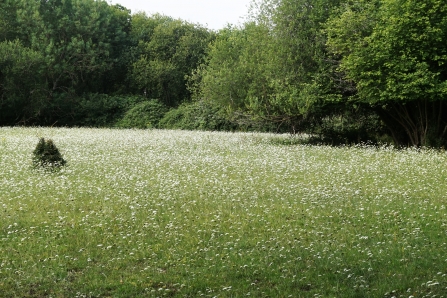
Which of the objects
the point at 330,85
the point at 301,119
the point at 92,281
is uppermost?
the point at 330,85

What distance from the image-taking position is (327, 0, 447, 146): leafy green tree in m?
26.8

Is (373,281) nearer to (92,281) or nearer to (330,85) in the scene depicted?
(92,281)

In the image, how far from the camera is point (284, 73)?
33219mm

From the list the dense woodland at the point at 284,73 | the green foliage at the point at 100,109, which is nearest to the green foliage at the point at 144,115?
the dense woodland at the point at 284,73

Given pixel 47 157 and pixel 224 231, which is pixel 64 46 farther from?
pixel 224 231

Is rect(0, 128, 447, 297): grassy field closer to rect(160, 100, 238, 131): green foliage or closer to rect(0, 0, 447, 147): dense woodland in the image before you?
rect(0, 0, 447, 147): dense woodland

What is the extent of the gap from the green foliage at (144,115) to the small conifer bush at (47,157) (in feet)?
122

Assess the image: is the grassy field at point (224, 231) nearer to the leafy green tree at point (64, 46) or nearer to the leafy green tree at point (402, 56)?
the leafy green tree at point (402, 56)

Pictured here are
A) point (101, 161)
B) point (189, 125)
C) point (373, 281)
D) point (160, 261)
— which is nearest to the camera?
point (373, 281)

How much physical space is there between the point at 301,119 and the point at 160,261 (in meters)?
26.7

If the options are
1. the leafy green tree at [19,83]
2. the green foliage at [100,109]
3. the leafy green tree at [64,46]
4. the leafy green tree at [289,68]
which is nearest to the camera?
the leafy green tree at [289,68]

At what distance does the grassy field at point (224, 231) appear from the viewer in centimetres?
759

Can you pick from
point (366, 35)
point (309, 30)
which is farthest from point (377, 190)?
point (309, 30)

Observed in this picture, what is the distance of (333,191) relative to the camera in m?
14.9
